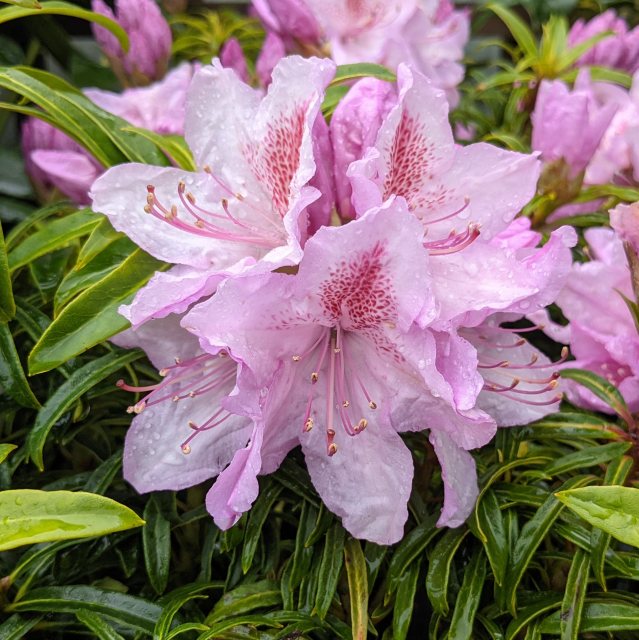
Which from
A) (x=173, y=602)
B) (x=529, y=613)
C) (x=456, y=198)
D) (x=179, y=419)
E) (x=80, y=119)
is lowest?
(x=529, y=613)

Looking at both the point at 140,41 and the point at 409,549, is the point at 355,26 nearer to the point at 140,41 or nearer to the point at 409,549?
the point at 140,41

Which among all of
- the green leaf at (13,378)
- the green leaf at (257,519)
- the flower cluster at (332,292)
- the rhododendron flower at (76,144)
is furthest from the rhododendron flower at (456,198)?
the rhododendron flower at (76,144)

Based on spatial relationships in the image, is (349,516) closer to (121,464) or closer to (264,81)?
(121,464)

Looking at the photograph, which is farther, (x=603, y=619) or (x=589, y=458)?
(x=589, y=458)

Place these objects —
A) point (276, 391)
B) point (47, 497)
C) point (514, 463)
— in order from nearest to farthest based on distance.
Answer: point (47, 497) < point (276, 391) < point (514, 463)

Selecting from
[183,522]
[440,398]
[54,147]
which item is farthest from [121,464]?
[54,147]

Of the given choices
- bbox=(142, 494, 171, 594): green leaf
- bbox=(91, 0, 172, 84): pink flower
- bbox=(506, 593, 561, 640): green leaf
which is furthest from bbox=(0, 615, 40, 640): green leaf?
bbox=(91, 0, 172, 84): pink flower

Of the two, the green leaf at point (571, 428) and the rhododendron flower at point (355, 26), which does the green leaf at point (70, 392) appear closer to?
the green leaf at point (571, 428)

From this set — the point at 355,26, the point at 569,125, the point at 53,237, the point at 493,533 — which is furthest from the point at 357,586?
the point at 355,26
